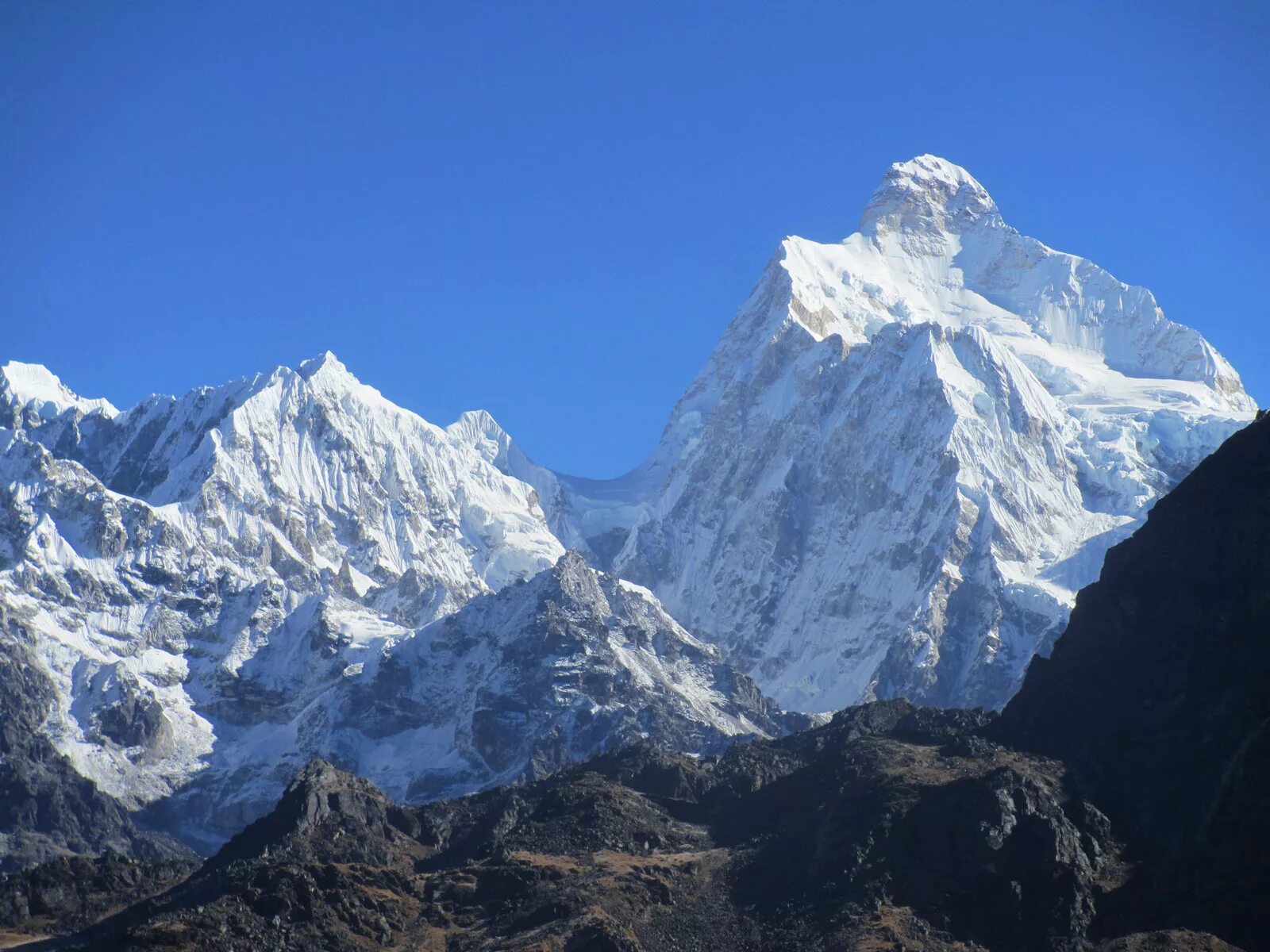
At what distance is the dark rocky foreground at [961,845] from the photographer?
14262cm

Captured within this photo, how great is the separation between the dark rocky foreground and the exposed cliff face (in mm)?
204

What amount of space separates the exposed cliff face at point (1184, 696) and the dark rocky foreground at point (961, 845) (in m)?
0.20

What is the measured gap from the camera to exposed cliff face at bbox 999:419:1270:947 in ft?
456

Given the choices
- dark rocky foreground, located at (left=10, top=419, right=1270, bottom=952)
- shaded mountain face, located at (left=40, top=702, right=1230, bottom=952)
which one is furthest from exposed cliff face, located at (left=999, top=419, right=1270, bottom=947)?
shaded mountain face, located at (left=40, top=702, right=1230, bottom=952)

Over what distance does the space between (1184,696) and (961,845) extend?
66.3ft

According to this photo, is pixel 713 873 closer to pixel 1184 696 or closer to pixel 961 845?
pixel 961 845

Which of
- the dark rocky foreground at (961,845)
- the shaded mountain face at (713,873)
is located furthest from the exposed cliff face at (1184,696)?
the shaded mountain face at (713,873)

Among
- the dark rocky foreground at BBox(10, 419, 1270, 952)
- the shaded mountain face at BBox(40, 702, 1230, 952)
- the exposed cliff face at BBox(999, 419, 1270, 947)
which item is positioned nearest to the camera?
the exposed cliff face at BBox(999, 419, 1270, 947)

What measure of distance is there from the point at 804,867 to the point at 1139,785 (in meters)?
25.4

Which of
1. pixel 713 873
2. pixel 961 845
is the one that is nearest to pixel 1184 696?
Result: pixel 961 845

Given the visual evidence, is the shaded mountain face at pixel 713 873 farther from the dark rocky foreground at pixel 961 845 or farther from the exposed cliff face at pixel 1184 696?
the exposed cliff face at pixel 1184 696

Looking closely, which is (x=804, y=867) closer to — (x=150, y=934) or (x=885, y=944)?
(x=885, y=944)

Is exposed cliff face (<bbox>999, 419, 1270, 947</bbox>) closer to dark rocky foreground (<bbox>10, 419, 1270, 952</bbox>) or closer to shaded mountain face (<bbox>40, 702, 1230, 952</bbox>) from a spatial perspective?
dark rocky foreground (<bbox>10, 419, 1270, 952</bbox>)

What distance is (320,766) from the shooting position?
19450 centimetres
